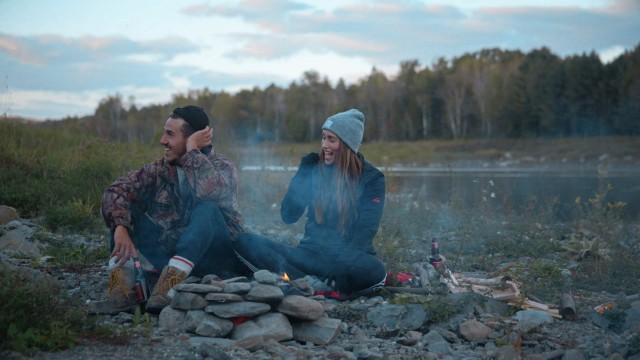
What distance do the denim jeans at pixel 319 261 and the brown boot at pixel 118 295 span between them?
0.93 meters

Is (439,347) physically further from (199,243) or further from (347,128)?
(347,128)

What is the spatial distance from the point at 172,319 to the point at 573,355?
247cm

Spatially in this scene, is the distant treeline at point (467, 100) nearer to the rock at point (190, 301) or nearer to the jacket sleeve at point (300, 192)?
the jacket sleeve at point (300, 192)

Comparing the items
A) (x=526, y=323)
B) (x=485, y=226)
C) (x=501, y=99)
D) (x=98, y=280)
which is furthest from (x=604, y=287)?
(x=501, y=99)

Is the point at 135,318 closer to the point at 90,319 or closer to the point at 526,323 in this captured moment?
the point at 90,319

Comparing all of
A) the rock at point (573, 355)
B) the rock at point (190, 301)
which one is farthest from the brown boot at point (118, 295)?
the rock at point (573, 355)

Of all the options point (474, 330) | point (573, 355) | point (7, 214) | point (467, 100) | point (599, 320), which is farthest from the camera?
point (467, 100)

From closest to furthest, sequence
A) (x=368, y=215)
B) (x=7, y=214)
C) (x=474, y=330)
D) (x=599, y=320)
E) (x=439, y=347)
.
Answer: (x=439, y=347) → (x=474, y=330) → (x=599, y=320) → (x=368, y=215) → (x=7, y=214)

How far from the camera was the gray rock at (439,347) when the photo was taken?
4.57 meters

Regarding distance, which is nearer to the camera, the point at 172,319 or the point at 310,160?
the point at 172,319

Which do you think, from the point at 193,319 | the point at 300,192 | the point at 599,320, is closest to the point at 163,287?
the point at 193,319

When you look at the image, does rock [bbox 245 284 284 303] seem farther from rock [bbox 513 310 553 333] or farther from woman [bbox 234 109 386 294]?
rock [bbox 513 310 553 333]

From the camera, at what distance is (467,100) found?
2483 inches

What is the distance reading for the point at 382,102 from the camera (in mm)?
66062
